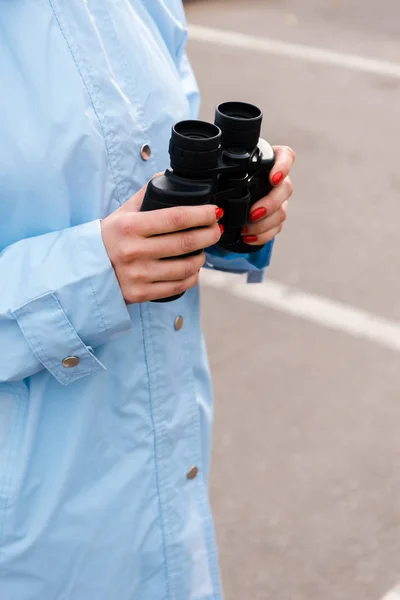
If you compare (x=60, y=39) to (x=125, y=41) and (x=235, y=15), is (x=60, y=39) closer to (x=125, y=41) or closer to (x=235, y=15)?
(x=125, y=41)

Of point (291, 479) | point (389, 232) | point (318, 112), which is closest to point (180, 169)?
point (291, 479)

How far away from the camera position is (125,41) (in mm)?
1396

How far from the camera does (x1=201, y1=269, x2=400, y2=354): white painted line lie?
12.3ft

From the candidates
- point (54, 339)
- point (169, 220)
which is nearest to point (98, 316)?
point (54, 339)

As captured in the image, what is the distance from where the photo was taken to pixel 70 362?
128cm

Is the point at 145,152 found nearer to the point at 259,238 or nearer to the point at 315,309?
the point at 259,238

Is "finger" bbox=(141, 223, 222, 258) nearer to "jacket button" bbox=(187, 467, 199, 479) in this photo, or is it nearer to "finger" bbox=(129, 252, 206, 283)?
"finger" bbox=(129, 252, 206, 283)

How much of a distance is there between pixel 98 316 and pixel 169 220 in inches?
6.9

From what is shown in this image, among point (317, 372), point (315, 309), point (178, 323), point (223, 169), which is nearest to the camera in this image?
point (223, 169)

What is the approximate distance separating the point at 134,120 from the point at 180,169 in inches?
6.1

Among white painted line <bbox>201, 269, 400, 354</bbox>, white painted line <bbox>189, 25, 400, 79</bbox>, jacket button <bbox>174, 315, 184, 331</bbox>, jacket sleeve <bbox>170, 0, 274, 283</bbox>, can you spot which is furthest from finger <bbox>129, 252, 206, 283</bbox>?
white painted line <bbox>189, 25, 400, 79</bbox>

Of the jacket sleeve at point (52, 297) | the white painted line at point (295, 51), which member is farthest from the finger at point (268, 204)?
the white painted line at point (295, 51)

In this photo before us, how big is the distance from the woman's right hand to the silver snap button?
14cm

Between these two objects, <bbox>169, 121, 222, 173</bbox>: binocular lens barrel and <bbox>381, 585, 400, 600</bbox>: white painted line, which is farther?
<bbox>381, 585, 400, 600</bbox>: white painted line
